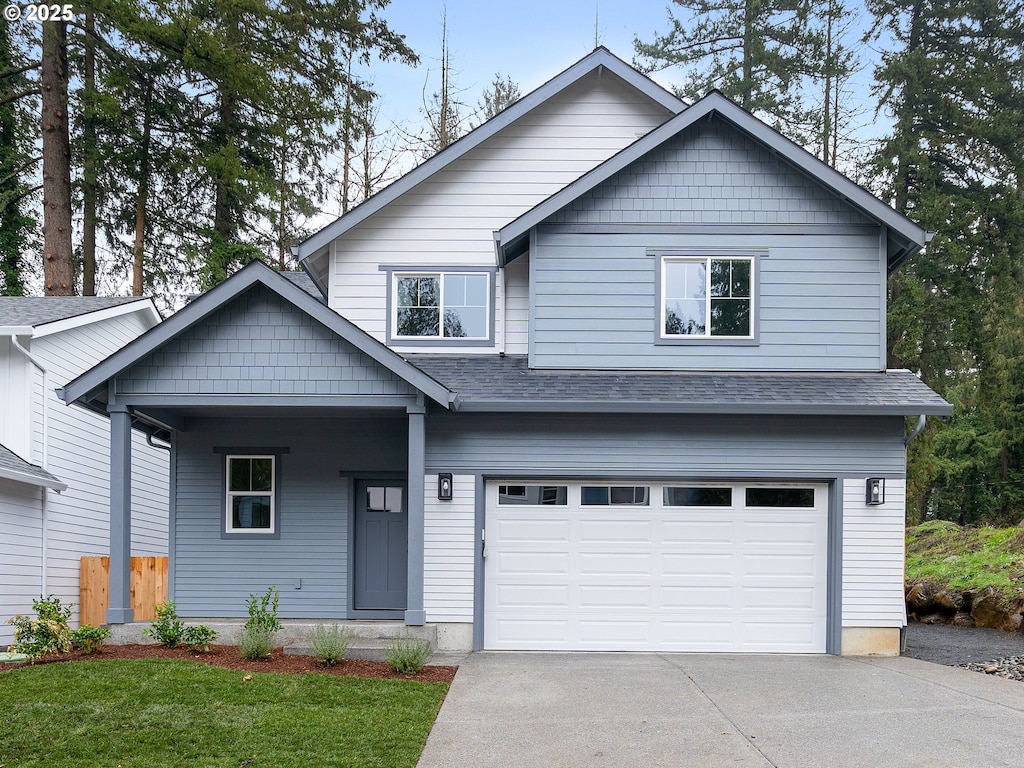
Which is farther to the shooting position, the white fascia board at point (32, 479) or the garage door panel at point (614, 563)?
the white fascia board at point (32, 479)

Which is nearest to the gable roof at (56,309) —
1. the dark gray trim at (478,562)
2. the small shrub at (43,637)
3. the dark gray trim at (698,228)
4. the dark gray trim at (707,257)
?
the small shrub at (43,637)

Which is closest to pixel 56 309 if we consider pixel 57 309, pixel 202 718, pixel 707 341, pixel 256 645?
pixel 57 309

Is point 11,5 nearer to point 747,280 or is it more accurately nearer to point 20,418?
point 20,418

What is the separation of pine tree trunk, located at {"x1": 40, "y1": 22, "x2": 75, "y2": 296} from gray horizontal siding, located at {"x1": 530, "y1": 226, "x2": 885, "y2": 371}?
1321cm

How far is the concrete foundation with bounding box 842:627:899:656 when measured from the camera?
10.5m

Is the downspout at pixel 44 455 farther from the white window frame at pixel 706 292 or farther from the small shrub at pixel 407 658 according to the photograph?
the white window frame at pixel 706 292

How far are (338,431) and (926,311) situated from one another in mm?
17085

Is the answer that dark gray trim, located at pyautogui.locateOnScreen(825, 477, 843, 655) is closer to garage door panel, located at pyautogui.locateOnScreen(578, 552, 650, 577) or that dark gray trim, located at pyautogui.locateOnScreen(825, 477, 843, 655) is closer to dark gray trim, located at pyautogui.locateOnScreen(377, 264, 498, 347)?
garage door panel, located at pyautogui.locateOnScreen(578, 552, 650, 577)

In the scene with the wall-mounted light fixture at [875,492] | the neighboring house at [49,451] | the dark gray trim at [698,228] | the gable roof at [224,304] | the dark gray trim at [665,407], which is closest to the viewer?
the gable roof at [224,304]

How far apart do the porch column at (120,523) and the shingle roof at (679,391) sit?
11.8 feet

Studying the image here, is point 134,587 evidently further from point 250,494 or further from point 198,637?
point 198,637

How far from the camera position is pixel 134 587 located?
12375 mm

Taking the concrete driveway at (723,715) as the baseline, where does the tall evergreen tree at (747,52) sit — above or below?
above

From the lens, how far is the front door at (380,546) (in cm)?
1152
